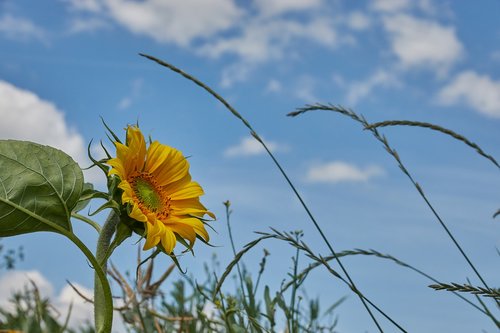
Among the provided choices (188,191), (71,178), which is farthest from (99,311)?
(188,191)

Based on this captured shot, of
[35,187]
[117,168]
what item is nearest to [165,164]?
[117,168]

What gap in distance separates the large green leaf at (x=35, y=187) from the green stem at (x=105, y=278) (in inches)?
4.4

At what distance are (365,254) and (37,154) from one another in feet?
3.70

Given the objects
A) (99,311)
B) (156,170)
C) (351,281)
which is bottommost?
(99,311)

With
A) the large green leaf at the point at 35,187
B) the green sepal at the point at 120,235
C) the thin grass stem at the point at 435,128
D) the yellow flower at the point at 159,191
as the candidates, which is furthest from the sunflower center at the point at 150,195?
the thin grass stem at the point at 435,128

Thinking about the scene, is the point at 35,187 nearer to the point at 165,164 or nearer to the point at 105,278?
the point at 105,278

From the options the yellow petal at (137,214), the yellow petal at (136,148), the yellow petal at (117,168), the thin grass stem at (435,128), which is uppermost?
the thin grass stem at (435,128)

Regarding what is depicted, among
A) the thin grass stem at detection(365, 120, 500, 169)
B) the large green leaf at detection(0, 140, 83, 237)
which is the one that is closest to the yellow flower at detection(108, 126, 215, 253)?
the large green leaf at detection(0, 140, 83, 237)

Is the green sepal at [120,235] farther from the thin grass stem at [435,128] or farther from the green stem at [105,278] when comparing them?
the thin grass stem at [435,128]

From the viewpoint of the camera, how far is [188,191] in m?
2.63

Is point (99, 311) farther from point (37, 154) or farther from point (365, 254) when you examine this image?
point (365, 254)

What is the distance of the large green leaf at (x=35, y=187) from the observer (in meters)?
2.20

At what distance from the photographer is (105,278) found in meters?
2.18

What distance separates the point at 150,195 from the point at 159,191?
12cm
